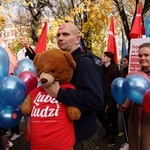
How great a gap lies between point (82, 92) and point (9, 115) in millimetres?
769

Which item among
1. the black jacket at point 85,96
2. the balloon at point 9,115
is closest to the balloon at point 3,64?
the balloon at point 9,115

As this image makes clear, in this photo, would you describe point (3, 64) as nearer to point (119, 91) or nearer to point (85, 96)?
point (85, 96)

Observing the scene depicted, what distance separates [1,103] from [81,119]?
795 mm

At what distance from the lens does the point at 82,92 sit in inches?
88.0

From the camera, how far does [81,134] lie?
2.36 metres

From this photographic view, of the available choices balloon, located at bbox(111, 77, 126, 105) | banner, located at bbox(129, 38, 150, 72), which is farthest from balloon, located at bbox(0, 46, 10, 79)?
banner, located at bbox(129, 38, 150, 72)

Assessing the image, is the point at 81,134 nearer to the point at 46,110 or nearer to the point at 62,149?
the point at 62,149

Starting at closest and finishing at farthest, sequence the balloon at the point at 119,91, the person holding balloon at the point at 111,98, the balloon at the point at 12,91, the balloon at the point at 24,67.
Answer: the balloon at the point at 12,91
the balloon at the point at 24,67
the balloon at the point at 119,91
the person holding balloon at the point at 111,98

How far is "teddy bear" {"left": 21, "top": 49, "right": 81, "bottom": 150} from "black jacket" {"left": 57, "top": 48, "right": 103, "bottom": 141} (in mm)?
58

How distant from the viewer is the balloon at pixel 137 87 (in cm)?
266

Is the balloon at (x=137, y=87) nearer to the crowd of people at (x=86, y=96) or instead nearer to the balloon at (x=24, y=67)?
the crowd of people at (x=86, y=96)

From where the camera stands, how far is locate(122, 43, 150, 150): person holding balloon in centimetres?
267

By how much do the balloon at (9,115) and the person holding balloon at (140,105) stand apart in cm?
105

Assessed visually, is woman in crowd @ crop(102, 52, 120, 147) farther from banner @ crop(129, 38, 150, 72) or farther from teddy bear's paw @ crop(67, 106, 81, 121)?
teddy bear's paw @ crop(67, 106, 81, 121)
